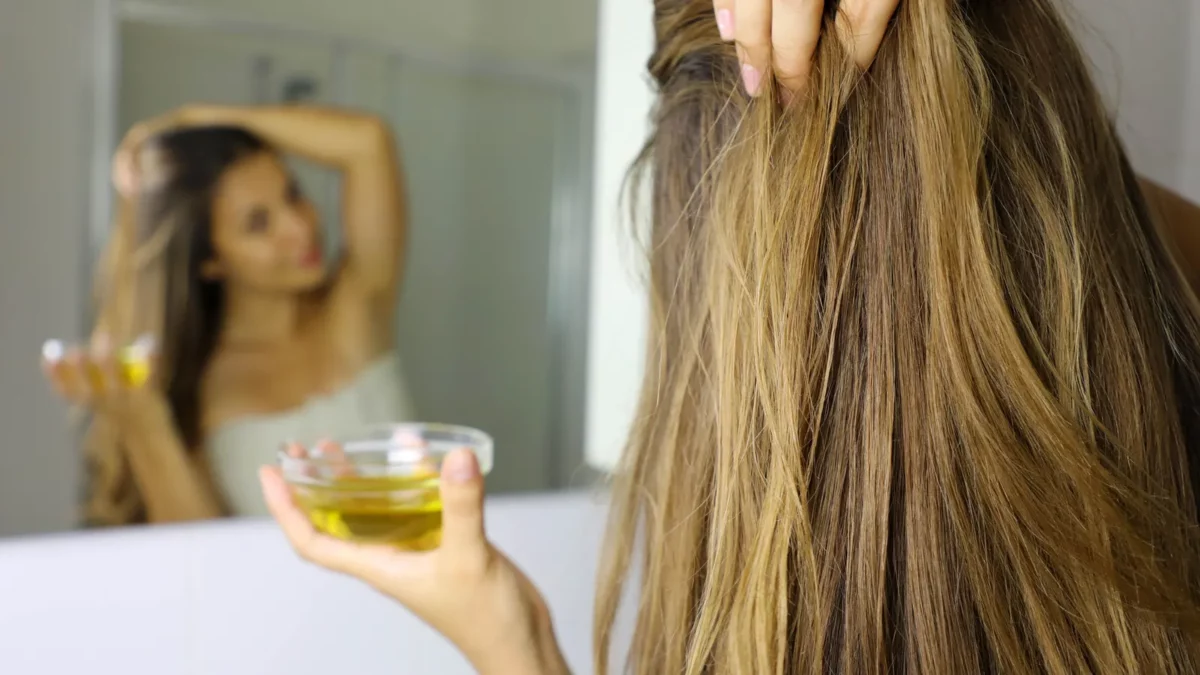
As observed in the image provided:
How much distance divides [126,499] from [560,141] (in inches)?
17.9

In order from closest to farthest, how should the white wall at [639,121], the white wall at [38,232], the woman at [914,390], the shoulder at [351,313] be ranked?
the woman at [914,390], the white wall at [38,232], the shoulder at [351,313], the white wall at [639,121]

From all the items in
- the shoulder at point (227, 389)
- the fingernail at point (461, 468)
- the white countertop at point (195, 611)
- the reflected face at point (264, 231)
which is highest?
the reflected face at point (264, 231)

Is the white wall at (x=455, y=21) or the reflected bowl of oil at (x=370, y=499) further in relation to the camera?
the white wall at (x=455, y=21)

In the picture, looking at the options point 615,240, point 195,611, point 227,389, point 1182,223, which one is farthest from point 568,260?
point 1182,223

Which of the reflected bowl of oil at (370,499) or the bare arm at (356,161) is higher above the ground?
the bare arm at (356,161)

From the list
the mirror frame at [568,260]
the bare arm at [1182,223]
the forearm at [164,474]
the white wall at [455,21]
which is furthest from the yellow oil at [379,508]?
the bare arm at [1182,223]

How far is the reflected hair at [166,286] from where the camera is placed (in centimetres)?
62

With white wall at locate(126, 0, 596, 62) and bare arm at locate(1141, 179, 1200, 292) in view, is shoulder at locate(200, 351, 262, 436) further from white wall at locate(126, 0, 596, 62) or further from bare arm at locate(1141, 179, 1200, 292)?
bare arm at locate(1141, 179, 1200, 292)

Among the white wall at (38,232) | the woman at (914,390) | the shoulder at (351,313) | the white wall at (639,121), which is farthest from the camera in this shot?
the white wall at (639,121)

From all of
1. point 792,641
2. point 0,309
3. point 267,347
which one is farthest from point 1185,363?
point 0,309

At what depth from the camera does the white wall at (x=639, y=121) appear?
81 centimetres

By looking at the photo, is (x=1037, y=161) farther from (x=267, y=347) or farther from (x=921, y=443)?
(x=267, y=347)

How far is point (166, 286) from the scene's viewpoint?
64 cm

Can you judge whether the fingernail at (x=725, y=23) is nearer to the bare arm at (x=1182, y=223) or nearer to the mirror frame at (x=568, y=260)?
the mirror frame at (x=568, y=260)
